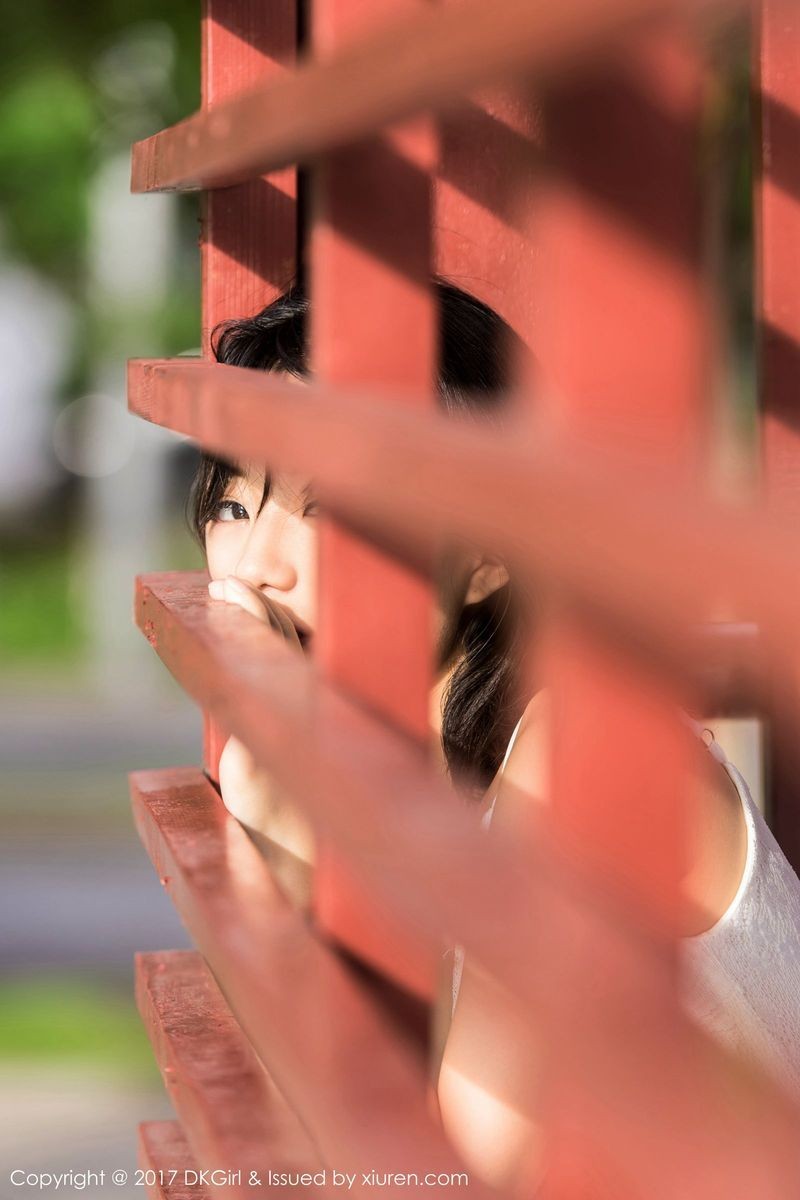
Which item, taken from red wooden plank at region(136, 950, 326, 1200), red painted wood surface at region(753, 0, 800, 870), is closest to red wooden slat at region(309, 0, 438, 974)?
red wooden plank at region(136, 950, 326, 1200)

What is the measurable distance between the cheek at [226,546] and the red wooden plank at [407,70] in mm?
905

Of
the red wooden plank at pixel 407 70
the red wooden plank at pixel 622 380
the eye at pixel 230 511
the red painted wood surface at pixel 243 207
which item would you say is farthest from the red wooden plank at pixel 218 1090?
the eye at pixel 230 511

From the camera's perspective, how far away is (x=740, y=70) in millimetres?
2840

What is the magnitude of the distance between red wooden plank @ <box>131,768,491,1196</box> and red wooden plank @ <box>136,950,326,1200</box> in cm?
5

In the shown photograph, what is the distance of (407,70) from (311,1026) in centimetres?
37

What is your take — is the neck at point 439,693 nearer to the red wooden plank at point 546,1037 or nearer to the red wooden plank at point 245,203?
the red wooden plank at point 245,203

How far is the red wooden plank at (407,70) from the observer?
1.50 feet

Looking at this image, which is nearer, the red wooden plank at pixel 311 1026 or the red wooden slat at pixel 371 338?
the red wooden plank at pixel 311 1026

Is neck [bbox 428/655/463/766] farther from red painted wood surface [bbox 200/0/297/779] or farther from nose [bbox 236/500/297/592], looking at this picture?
red painted wood surface [bbox 200/0/297/779]

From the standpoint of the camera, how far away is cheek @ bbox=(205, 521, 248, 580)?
1871mm

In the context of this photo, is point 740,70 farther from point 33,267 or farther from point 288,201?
point 33,267

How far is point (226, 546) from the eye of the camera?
1.90 m

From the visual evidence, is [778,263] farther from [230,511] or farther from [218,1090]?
[218,1090]

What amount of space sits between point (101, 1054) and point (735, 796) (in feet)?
15.7
